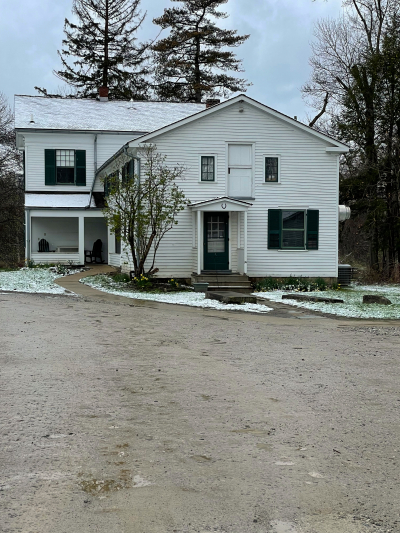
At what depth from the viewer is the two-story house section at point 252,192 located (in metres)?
22.1

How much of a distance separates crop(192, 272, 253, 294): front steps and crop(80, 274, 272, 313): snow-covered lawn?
1.31m

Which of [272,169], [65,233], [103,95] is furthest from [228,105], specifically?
[103,95]

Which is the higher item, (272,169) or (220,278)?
(272,169)

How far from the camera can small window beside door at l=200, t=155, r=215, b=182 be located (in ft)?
73.2

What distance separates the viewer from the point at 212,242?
22188 millimetres

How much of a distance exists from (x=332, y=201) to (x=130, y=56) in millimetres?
28350

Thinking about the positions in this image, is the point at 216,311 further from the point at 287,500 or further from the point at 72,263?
the point at 72,263

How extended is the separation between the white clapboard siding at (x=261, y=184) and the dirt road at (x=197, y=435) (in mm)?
11144

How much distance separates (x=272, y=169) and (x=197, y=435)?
58.2 feet

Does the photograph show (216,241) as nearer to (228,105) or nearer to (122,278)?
(122,278)

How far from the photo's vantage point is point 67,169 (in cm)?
2980

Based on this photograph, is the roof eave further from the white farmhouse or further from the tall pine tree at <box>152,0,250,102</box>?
the tall pine tree at <box>152,0,250,102</box>

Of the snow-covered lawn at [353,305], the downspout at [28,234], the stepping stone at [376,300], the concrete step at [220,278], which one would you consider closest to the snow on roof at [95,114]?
the downspout at [28,234]

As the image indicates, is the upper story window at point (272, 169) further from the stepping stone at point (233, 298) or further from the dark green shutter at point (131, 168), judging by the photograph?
the stepping stone at point (233, 298)
